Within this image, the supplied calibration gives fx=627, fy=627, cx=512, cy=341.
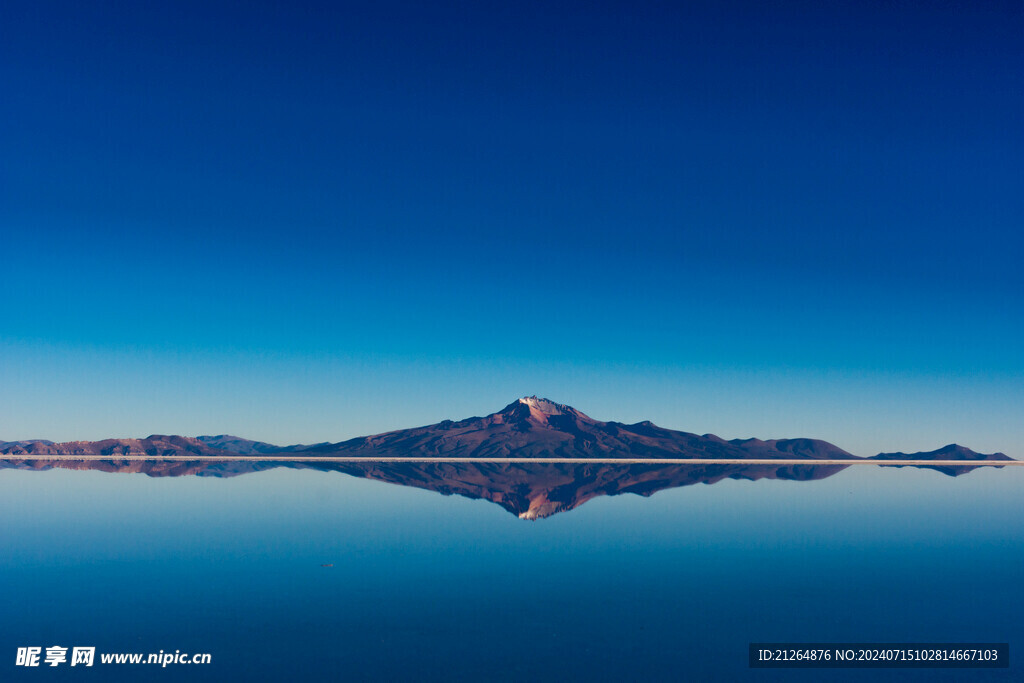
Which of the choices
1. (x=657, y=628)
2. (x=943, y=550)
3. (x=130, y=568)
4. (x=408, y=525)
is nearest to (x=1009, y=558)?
(x=943, y=550)

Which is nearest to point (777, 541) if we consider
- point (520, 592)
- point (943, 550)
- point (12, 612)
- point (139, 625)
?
point (943, 550)

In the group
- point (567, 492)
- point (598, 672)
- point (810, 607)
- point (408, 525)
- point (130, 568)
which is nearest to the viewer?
point (598, 672)

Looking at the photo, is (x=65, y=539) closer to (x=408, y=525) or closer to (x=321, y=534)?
(x=321, y=534)

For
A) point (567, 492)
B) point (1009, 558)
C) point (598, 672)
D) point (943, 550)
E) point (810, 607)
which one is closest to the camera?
point (598, 672)

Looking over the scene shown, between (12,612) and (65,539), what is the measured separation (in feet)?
65.8

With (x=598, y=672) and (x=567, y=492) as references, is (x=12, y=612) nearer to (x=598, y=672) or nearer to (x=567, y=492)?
(x=598, y=672)

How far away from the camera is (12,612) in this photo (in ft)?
90.1

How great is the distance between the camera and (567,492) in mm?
89438

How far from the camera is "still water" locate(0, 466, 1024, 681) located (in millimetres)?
22750

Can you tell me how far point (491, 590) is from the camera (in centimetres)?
3197

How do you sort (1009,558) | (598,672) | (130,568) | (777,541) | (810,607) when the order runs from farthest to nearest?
(777,541) → (1009,558) → (130,568) → (810,607) → (598,672)

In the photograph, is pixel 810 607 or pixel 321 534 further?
pixel 321 534

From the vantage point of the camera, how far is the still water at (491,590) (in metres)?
22.8

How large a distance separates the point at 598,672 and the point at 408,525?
33.8 m
